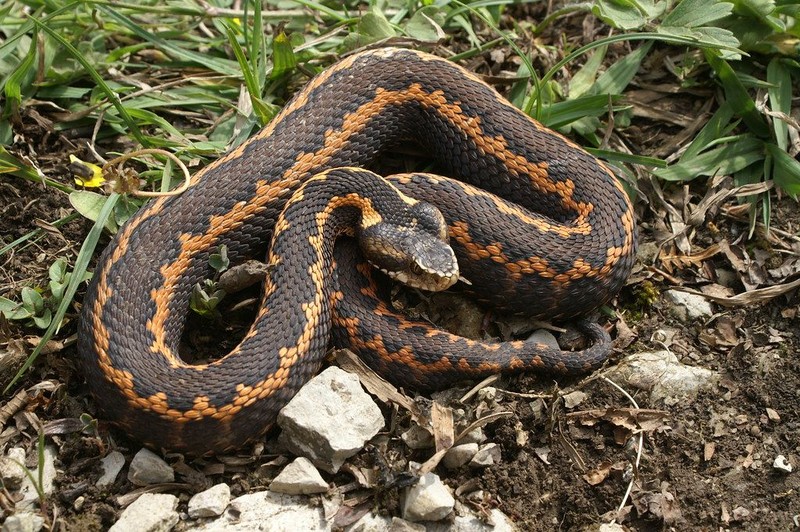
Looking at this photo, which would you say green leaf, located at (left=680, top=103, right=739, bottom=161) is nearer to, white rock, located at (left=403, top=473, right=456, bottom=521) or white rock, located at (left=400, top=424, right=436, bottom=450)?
white rock, located at (left=400, top=424, right=436, bottom=450)

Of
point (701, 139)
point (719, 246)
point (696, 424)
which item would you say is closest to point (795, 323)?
point (719, 246)

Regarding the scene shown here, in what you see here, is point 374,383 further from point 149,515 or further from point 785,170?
point 785,170

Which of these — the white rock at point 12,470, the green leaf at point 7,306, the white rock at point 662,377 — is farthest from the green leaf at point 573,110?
the white rock at point 12,470

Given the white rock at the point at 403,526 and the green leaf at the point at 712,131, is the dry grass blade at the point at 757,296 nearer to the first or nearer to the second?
the green leaf at the point at 712,131

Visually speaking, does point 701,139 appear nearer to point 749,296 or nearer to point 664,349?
point 749,296

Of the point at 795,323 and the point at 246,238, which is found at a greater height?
the point at 246,238
